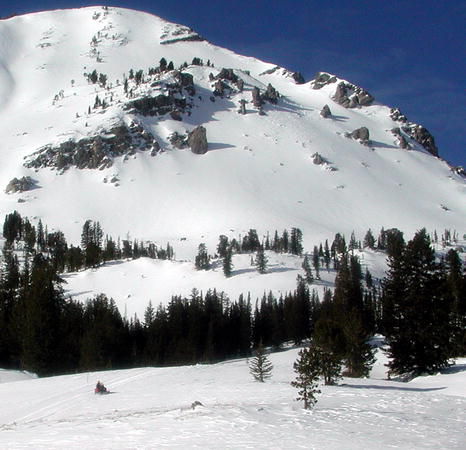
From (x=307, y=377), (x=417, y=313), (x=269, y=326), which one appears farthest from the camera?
(x=269, y=326)

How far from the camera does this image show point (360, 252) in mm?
197125

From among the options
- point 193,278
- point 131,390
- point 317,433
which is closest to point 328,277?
point 193,278

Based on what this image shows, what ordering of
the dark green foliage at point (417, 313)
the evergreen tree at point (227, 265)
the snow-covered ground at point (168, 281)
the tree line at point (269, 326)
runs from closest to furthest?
the dark green foliage at point (417, 313)
the tree line at point (269, 326)
the snow-covered ground at point (168, 281)
the evergreen tree at point (227, 265)

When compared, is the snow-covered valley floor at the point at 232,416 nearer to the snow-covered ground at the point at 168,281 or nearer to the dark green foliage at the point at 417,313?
the dark green foliage at the point at 417,313

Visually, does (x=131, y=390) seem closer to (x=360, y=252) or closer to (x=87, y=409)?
(x=87, y=409)

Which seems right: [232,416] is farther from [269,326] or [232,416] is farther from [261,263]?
[261,263]

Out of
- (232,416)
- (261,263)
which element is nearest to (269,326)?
(261,263)

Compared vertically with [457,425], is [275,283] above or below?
above

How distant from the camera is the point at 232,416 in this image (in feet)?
70.8

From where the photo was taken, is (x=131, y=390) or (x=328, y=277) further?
(x=328, y=277)

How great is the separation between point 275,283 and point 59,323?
312 feet

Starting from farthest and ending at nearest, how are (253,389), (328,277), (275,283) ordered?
(328,277) → (275,283) → (253,389)

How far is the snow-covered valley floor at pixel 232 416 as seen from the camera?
59.5 ft

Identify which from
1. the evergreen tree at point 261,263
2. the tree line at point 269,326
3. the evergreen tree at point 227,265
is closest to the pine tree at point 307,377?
the tree line at point 269,326
